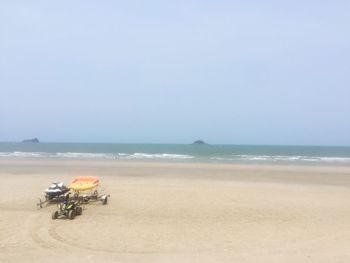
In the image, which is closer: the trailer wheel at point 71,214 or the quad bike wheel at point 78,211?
the trailer wheel at point 71,214

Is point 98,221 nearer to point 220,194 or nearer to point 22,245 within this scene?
point 22,245

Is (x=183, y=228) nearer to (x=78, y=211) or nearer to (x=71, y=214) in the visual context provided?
(x=71, y=214)

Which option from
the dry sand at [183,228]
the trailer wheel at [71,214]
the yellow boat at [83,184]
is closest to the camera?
the dry sand at [183,228]

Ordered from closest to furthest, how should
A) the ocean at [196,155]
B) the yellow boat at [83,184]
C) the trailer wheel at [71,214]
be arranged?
1. the trailer wheel at [71,214]
2. the yellow boat at [83,184]
3. the ocean at [196,155]

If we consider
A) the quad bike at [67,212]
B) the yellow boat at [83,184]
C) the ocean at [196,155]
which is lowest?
the quad bike at [67,212]

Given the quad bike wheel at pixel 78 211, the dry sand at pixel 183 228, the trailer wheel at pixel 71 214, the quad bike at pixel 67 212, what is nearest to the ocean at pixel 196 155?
the dry sand at pixel 183 228

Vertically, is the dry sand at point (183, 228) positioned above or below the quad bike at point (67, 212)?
below

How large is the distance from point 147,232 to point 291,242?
333 centimetres

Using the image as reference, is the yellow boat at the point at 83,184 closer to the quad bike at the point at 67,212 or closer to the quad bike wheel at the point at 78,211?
the quad bike wheel at the point at 78,211

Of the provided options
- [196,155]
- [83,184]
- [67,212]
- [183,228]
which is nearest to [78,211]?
[67,212]

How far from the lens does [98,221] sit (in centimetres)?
1125

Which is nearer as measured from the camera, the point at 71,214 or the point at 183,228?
the point at 183,228

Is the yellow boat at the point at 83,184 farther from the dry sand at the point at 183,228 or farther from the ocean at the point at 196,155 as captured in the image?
the ocean at the point at 196,155

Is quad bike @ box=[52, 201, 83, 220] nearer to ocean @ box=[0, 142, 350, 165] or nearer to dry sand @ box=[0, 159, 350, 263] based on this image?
dry sand @ box=[0, 159, 350, 263]
